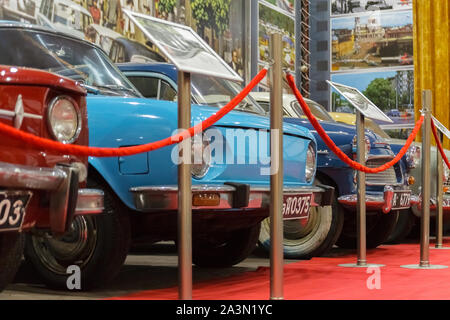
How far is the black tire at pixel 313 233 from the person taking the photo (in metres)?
6.13

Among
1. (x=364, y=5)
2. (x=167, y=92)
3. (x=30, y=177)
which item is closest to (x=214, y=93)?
(x=167, y=92)

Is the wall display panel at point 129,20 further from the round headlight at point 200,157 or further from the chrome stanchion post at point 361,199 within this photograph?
the chrome stanchion post at point 361,199

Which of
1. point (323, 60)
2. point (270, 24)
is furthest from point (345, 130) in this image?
point (323, 60)

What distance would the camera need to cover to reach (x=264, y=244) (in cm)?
634

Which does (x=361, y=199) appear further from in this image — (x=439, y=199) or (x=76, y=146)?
(x=76, y=146)

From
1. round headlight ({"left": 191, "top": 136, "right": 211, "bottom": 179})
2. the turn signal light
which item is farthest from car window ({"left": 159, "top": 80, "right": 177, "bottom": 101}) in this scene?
the turn signal light

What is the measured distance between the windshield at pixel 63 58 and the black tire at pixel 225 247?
1.40m

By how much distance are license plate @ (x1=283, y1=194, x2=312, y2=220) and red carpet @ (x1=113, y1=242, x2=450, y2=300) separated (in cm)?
44

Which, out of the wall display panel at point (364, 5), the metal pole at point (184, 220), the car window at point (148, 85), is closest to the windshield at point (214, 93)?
the car window at point (148, 85)

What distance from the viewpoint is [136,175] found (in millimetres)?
4082

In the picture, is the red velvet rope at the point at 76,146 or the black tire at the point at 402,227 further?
the black tire at the point at 402,227

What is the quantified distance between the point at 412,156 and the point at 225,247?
256 cm

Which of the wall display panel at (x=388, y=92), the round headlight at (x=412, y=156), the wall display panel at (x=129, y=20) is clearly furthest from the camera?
the wall display panel at (x=388, y=92)

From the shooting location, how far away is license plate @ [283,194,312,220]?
4.42 m
